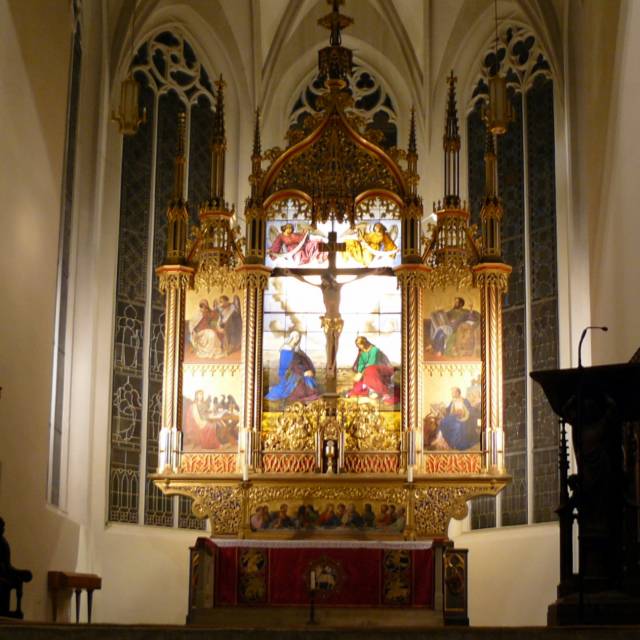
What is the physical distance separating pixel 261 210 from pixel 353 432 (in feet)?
10.0

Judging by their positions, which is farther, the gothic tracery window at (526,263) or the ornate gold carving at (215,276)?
the gothic tracery window at (526,263)

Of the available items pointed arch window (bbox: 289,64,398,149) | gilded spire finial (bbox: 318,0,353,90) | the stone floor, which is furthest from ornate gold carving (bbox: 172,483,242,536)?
the stone floor

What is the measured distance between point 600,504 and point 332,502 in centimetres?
767

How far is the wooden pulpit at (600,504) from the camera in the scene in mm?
9577

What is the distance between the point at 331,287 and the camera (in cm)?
1831

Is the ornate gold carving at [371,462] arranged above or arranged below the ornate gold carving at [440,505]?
above

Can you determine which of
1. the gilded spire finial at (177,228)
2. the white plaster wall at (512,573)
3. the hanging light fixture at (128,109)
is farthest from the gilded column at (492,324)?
the hanging light fixture at (128,109)

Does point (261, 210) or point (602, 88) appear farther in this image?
point (261, 210)

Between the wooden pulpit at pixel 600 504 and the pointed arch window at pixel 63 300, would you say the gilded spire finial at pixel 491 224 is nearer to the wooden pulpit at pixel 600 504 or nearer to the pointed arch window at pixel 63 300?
the pointed arch window at pixel 63 300

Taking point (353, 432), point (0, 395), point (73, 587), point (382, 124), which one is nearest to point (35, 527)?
point (73, 587)

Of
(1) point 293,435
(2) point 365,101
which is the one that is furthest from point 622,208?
(2) point 365,101

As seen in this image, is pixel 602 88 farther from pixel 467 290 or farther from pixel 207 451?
pixel 207 451

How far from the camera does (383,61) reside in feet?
76.7

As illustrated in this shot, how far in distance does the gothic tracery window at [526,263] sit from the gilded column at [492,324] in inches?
109
